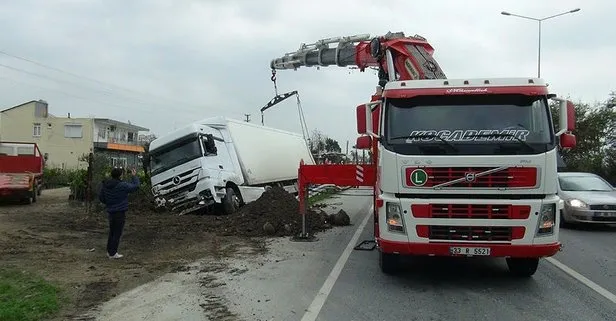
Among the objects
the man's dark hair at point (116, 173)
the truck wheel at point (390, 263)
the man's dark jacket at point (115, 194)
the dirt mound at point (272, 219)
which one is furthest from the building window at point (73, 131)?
the truck wheel at point (390, 263)

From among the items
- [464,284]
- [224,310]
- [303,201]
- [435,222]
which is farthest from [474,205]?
[303,201]

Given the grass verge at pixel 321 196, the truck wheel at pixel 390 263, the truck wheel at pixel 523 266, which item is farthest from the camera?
the grass verge at pixel 321 196

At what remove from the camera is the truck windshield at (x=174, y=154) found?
16.3 m

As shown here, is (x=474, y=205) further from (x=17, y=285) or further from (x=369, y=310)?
(x=17, y=285)

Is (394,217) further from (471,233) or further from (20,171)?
(20,171)

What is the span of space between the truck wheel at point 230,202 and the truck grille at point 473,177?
32.8ft

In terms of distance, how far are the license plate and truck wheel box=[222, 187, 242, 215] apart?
1022 centimetres

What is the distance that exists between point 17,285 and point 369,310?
4.67m

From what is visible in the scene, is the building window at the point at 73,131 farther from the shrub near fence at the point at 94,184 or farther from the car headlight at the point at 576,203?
the car headlight at the point at 576,203

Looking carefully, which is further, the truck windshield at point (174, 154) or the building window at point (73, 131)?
the building window at point (73, 131)

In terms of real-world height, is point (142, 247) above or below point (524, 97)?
below

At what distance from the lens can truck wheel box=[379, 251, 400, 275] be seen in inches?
312

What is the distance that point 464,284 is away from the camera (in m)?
7.58

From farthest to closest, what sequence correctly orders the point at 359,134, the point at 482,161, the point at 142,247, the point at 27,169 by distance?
the point at 27,169 → the point at 142,247 → the point at 359,134 → the point at 482,161
